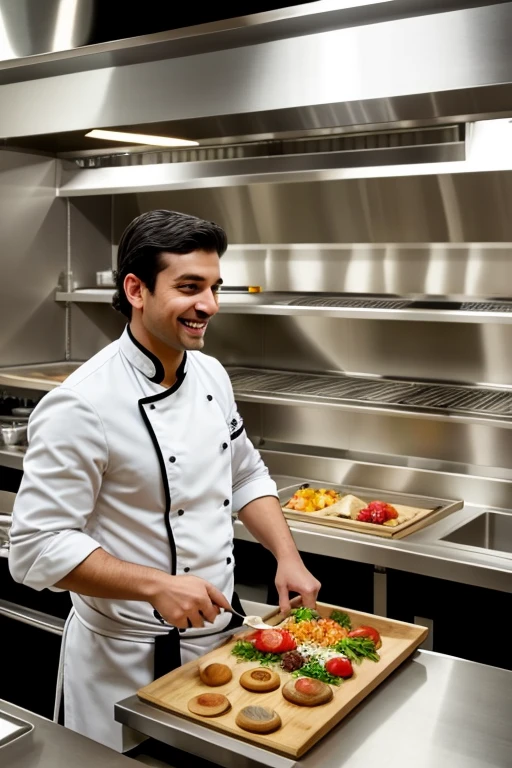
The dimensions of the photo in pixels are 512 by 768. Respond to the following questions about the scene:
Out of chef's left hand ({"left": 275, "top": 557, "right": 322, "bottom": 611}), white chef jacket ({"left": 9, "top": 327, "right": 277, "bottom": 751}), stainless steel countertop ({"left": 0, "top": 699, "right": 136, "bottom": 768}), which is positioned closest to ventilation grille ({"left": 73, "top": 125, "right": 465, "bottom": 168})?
white chef jacket ({"left": 9, "top": 327, "right": 277, "bottom": 751})

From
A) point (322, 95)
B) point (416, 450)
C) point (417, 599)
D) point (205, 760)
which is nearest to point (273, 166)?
point (322, 95)

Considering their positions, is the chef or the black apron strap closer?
the chef

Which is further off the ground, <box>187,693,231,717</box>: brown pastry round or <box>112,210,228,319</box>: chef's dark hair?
<box>112,210,228,319</box>: chef's dark hair

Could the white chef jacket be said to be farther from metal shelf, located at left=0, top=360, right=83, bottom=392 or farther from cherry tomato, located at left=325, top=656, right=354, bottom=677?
metal shelf, located at left=0, top=360, right=83, bottom=392

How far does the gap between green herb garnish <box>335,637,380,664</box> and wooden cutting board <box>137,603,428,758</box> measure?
12mm

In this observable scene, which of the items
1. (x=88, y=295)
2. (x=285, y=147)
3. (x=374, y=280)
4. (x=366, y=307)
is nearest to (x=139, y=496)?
(x=366, y=307)

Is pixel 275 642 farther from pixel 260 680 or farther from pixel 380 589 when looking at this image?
pixel 380 589

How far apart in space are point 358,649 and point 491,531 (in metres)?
1.45

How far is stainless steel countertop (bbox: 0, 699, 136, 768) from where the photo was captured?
1.24 m

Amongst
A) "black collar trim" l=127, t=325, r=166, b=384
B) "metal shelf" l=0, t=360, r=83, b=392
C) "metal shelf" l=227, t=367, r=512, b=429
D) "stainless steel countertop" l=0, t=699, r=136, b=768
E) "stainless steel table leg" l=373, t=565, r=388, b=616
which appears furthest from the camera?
"metal shelf" l=0, t=360, r=83, b=392

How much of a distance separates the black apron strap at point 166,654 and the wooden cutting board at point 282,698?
89mm

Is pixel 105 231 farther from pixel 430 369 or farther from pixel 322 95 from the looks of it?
pixel 322 95

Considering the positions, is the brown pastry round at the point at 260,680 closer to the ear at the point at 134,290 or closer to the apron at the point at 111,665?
the apron at the point at 111,665

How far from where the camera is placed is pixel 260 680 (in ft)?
4.75
